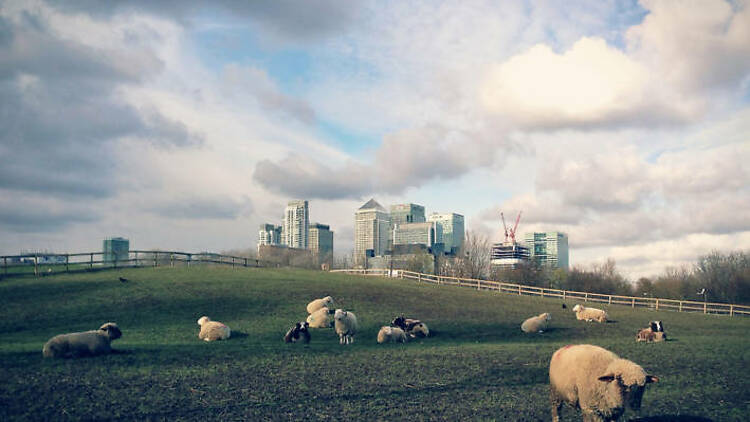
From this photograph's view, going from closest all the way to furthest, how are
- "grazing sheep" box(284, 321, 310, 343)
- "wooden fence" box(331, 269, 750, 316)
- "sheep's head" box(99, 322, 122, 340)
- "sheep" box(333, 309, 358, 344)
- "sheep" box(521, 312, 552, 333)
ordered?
"sheep's head" box(99, 322, 122, 340) < "grazing sheep" box(284, 321, 310, 343) < "sheep" box(333, 309, 358, 344) < "sheep" box(521, 312, 552, 333) < "wooden fence" box(331, 269, 750, 316)

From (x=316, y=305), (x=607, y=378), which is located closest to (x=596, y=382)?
(x=607, y=378)


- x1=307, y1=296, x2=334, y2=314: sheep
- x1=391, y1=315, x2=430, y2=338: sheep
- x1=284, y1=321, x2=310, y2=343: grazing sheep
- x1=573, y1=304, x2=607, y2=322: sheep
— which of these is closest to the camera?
x1=284, y1=321, x2=310, y2=343: grazing sheep

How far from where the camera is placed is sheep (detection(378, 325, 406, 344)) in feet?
71.0

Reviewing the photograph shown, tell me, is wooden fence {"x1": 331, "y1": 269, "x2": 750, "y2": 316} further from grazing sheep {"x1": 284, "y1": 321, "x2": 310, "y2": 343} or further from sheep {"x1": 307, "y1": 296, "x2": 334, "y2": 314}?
grazing sheep {"x1": 284, "y1": 321, "x2": 310, "y2": 343}

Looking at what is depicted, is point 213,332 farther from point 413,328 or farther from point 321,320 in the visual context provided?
point 413,328

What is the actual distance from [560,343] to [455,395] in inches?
475

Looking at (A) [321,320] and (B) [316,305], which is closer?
(A) [321,320]

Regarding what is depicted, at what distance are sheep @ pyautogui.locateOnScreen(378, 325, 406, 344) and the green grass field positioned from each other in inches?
28.0

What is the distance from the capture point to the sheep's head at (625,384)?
938 cm

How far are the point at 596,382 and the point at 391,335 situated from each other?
12.6m

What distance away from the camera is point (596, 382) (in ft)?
32.0

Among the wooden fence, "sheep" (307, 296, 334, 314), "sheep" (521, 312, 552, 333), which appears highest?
"sheep" (307, 296, 334, 314)

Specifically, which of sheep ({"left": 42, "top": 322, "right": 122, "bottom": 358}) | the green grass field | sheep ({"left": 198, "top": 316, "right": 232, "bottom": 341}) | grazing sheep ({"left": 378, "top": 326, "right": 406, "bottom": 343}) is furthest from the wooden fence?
sheep ({"left": 42, "top": 322, "right": 122, "bottom": 358})

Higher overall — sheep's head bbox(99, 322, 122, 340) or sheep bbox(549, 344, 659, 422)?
sheep bbox(549, 344, 659, 422)
